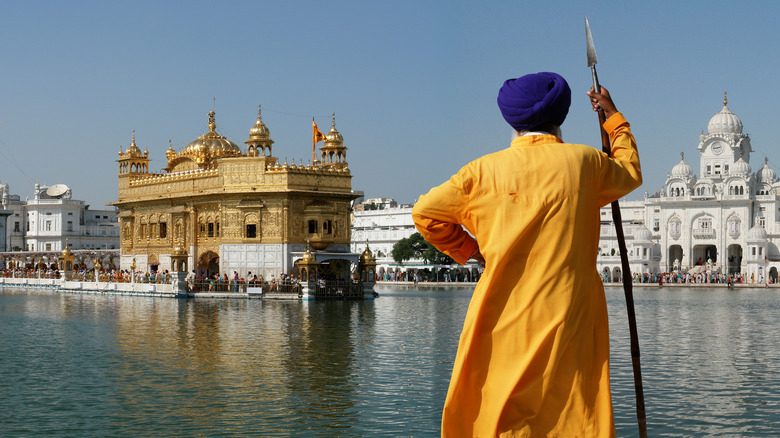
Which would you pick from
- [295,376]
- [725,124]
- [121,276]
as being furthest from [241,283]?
[725,124]

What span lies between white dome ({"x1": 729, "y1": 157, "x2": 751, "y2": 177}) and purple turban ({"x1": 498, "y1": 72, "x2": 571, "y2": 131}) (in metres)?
76.7

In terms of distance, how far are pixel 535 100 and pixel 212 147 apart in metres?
38.7

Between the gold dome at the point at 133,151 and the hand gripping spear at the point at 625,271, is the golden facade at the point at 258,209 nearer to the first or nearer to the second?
the gold dome at the point at 133,151

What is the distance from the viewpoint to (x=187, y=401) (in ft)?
35.3

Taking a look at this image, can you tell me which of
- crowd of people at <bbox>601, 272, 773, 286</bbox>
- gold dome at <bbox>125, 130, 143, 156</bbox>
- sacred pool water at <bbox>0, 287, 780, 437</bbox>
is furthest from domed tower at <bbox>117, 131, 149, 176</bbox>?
crowd of people at <bbox>601, 272, 773, 286</bbox>

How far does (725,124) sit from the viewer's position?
78.3 metres

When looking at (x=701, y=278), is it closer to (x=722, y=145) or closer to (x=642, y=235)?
(x=642, y=235)

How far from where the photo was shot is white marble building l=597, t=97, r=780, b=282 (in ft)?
233

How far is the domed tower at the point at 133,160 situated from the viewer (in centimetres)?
4297

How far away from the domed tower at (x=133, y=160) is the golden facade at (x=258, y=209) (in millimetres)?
3626

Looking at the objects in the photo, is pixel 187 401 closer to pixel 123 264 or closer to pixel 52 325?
pixel 52 325

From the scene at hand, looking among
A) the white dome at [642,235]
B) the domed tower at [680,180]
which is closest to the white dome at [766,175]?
the domed tower at [680,180]

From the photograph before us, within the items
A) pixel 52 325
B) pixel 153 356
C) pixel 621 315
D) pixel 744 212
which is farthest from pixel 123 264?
pixel 744 212

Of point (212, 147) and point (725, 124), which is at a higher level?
point (725, 124)
